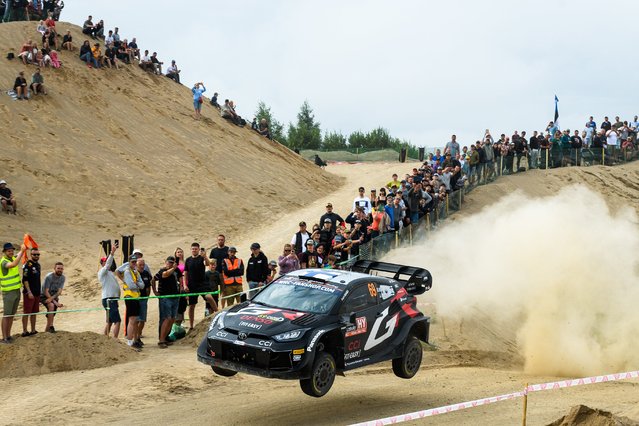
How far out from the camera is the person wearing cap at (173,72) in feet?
157

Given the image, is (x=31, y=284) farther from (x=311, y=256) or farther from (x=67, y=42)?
(x=67, y=42)

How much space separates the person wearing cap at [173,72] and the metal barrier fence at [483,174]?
2078 cm

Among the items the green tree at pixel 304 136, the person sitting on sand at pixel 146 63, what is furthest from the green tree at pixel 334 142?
the person sitting on sand at pixel 146 63

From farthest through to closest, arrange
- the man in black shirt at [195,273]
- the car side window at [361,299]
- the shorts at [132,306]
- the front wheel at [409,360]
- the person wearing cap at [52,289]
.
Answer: the man in black shirt at [195,273] < the shorts at [132,306] < the person wearing cap at [52,289] < the front wheel at [409,360] < the car side window at [361,299]

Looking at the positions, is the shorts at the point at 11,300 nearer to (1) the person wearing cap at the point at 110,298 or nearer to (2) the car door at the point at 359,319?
(1) the person wearing cap at the point at 110,298

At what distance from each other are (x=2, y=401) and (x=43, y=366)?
170cm

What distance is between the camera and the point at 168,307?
16922 millimetres

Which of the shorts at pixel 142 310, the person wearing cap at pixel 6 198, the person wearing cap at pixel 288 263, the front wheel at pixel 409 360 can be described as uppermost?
the person wearing cap at pixel 6 198

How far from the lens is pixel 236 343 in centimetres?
1218

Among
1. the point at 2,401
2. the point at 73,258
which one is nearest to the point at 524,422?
the point at 2,401

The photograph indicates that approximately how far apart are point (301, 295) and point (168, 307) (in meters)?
4.46

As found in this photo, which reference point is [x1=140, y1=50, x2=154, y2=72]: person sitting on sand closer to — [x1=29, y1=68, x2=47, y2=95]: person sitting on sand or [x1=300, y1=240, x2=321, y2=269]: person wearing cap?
[x1=29, y1=68, x2=47, y2=95]: person sitting on sand

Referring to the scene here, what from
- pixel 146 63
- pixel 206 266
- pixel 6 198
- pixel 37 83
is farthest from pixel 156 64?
pixel 206 266

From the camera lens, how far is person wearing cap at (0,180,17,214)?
95.2 ft
